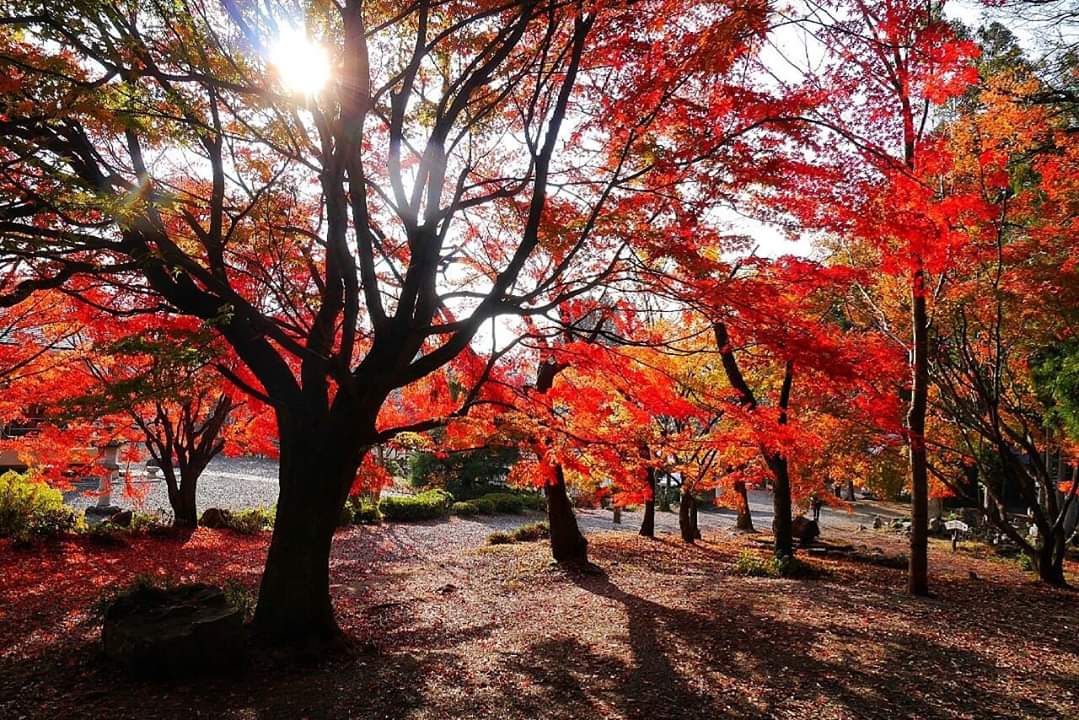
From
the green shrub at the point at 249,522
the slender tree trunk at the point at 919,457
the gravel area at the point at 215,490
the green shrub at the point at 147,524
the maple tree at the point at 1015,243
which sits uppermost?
the maple tree at the point at 1015,243

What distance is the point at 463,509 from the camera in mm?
25172

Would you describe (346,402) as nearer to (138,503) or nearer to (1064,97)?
(1064,97)

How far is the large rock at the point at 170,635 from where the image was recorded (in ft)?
17.2

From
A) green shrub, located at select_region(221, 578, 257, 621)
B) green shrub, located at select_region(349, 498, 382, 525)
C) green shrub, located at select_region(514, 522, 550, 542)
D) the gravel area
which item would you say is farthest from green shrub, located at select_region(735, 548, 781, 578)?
the gravel area

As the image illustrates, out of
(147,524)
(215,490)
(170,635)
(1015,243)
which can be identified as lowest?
(215,490)

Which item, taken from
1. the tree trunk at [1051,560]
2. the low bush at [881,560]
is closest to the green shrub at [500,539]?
the low bush at [881,560]

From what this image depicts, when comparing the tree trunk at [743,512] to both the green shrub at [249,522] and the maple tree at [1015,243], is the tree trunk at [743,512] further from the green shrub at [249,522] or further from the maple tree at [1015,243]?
the green shrub at [249,522]

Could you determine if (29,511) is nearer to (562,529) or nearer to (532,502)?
(562,529)

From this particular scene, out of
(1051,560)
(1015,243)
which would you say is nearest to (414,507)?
(1051,560)

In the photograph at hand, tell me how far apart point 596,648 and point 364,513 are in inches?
632

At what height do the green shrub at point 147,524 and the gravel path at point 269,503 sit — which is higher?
the green shrub at point 147,524

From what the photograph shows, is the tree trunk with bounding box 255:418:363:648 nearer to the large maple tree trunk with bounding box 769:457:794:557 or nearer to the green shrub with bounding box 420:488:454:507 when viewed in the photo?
the large maple tree trunk with bounding box 769:457:794:557

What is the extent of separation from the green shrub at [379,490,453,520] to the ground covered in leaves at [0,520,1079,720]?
10.1m

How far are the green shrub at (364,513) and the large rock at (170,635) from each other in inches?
602
